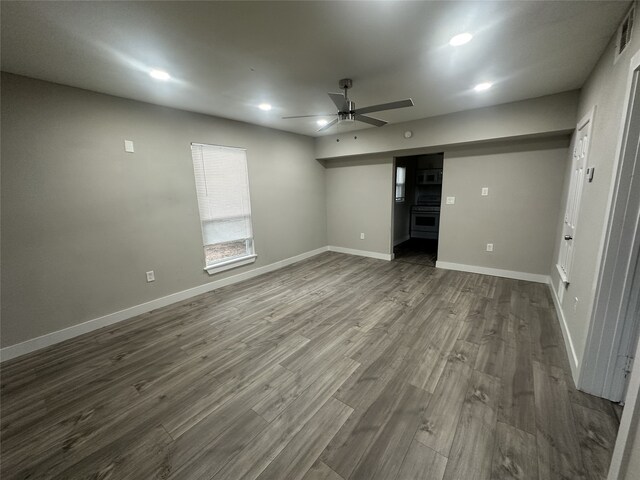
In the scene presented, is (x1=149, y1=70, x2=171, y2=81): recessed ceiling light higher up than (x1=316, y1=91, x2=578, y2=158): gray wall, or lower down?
higher up

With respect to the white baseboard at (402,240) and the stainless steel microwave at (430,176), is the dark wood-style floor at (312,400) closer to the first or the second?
the white baseboard at (402,240)

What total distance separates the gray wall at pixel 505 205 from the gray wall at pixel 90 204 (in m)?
3.75

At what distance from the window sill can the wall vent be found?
4.43m

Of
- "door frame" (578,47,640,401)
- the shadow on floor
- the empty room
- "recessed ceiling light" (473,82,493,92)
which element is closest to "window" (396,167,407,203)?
the shadow on floor

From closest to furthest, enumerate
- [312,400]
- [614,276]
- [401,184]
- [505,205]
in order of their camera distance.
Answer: [614,276] < [312,400] < [505,205] < [401,184]

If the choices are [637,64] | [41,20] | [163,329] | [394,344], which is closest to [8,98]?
[41,20]

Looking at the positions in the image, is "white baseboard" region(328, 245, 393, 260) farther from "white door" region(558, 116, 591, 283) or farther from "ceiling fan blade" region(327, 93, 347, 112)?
"ceiling fan blade" region(327, 93, 347, 112)

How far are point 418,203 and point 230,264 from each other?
198 inches

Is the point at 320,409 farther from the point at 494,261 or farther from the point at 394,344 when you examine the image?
the point at 494,261

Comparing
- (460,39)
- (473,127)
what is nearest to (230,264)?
(460,39)

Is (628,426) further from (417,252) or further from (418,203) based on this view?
(418,203)

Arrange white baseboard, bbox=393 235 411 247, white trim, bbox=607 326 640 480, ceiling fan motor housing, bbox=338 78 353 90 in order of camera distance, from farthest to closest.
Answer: white baseboard, bbox=393 235 411 247, ceiling fan motor housing, bbox=338 78 353 90, white trim, bbox=607 326 640 480

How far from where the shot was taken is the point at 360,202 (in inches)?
209

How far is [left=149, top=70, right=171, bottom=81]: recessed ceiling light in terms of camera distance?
89.4 inches
